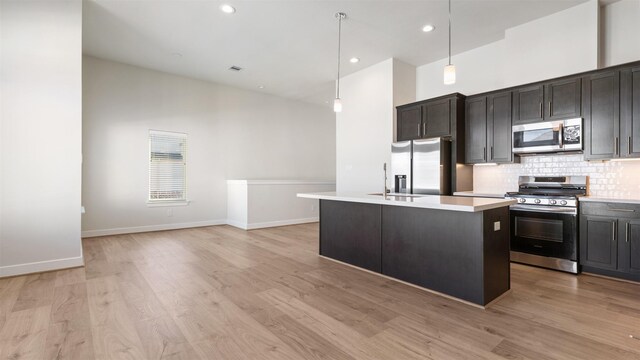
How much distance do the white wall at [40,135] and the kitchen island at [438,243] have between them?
3047 millimetres

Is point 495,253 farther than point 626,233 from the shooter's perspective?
No

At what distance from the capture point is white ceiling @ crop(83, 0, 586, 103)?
12.1 feet

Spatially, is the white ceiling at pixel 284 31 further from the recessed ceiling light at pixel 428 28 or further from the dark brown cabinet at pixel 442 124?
the dark brown cabinet at pixel 442 124

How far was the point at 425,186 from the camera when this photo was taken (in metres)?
4.73

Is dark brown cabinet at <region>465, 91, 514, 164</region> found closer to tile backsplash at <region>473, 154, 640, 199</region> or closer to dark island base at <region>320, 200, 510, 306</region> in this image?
tile backsplash at <region>473, 154, 640, 199</region>

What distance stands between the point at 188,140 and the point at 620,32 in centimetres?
694

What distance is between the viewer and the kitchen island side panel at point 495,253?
8.22 feet

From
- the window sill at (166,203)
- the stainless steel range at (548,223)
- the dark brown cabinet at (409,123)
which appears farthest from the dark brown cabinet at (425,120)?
the window sill at (166,203)

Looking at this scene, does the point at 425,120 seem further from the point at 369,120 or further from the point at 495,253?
the point at 495,253

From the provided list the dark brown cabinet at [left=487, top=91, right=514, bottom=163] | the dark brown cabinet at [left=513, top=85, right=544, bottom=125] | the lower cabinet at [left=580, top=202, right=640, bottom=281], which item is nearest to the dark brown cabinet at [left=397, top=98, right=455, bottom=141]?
the dark brown cabinet at [left=487, top=91, right=514, bottom=163]

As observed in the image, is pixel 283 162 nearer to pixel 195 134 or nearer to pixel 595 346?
pixel 195 134

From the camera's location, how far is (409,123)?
5.14 m

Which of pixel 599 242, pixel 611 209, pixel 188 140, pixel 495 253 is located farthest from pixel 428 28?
pixel 188 140

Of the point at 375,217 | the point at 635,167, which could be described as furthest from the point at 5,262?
the point at 635,167
